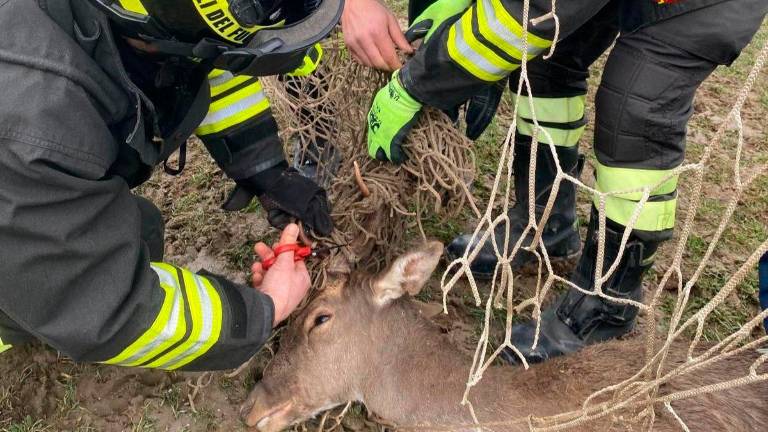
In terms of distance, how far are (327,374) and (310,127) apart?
4.54 feet

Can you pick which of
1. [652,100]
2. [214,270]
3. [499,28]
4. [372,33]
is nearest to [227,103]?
[372,33]

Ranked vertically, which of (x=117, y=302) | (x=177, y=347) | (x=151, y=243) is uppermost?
(x=117, y=302)

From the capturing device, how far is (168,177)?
4.48 m

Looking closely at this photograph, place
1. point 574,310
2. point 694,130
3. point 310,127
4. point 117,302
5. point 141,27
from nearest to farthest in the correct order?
1. point 141,27
2. point 117,302
3. point 574,310
4. point 310,127
5. point 694,130

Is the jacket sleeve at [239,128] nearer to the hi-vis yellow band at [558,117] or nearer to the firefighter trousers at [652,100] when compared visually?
the hi-vis yellow band at [558,117]

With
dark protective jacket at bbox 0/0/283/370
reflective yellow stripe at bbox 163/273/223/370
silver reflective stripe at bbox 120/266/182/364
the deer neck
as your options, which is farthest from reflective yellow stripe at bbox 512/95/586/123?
silver reflective stripe at bbox 120/266/182/364

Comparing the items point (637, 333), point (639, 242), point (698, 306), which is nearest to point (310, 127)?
point (639, 242)

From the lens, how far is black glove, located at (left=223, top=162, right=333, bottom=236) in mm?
3035

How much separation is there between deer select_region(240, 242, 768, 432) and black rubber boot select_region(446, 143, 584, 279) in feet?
3.19

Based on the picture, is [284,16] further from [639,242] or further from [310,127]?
[639,242]

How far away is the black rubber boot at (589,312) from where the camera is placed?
2.98 meters

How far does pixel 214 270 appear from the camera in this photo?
3.89 meters

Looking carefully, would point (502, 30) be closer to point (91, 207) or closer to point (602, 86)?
point (602, 86)

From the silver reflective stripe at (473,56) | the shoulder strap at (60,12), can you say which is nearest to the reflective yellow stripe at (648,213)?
the silver reflective stripe at (473,56)
